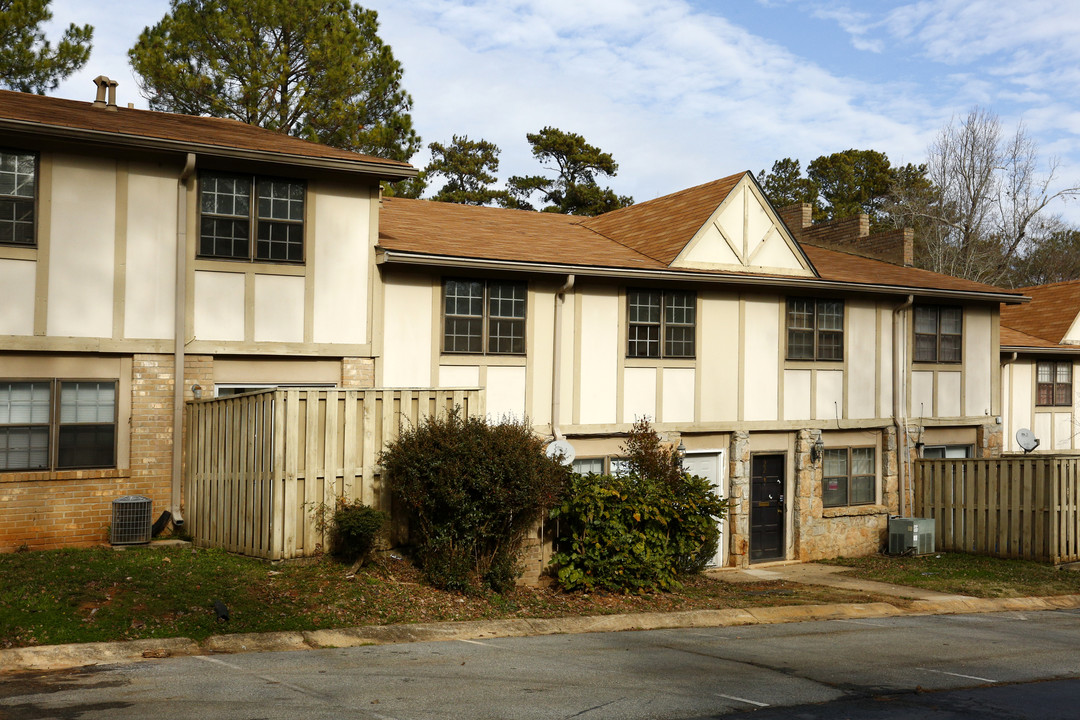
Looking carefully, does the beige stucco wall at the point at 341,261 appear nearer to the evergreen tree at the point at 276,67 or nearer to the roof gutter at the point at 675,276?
the roof gutter at the point at 675,276

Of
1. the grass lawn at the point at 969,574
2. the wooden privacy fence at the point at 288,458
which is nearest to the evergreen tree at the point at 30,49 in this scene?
the wooden privacy fence at the point at 288,458

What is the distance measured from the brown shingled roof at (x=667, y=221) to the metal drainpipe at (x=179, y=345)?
826 centimetres

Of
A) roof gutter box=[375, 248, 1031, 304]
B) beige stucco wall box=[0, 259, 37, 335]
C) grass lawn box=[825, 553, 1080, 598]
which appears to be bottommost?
grass lawn box=[825, 553, 1080, 598]

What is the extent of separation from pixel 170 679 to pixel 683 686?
4.34 meters

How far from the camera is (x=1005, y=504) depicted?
1888 cm

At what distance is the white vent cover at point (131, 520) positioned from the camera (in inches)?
516

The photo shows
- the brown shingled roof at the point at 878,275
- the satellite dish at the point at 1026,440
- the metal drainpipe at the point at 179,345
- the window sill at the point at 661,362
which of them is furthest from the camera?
the satellite dish at the point at 1026,440

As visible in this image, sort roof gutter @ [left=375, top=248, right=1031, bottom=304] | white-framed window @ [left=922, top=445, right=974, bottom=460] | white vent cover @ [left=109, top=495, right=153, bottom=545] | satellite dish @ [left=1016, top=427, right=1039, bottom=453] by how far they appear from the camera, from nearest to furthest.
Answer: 1. white vent cover @ [left=109, top=495, right=153, bottom=545]
2. roof gutter @ [left=375, top=248, right=1031, bottom=304]
3. satellite dish @ [left=1016, top=427, right=1039, bottom=453]
4. white-framed window @ [left=922, top=445, right=974, bottom=460]

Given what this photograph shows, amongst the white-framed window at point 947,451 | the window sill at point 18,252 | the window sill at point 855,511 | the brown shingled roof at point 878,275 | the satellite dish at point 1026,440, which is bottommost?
the window sill at point 855,511

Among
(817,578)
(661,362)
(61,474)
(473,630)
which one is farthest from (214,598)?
(817,578)

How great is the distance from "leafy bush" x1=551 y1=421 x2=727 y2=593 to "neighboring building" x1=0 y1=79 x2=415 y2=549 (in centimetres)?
403

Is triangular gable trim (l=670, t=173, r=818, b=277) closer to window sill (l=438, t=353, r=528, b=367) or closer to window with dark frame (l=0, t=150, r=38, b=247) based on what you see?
window sill (l=438, t=353, r=528, b=367)

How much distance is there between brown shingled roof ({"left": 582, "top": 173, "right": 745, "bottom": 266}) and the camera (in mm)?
18422

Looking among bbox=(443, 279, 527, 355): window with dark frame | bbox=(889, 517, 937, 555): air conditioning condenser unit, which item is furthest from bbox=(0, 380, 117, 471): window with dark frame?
bbox=(889, 517, 937, 555): air conditioning condenser unit
